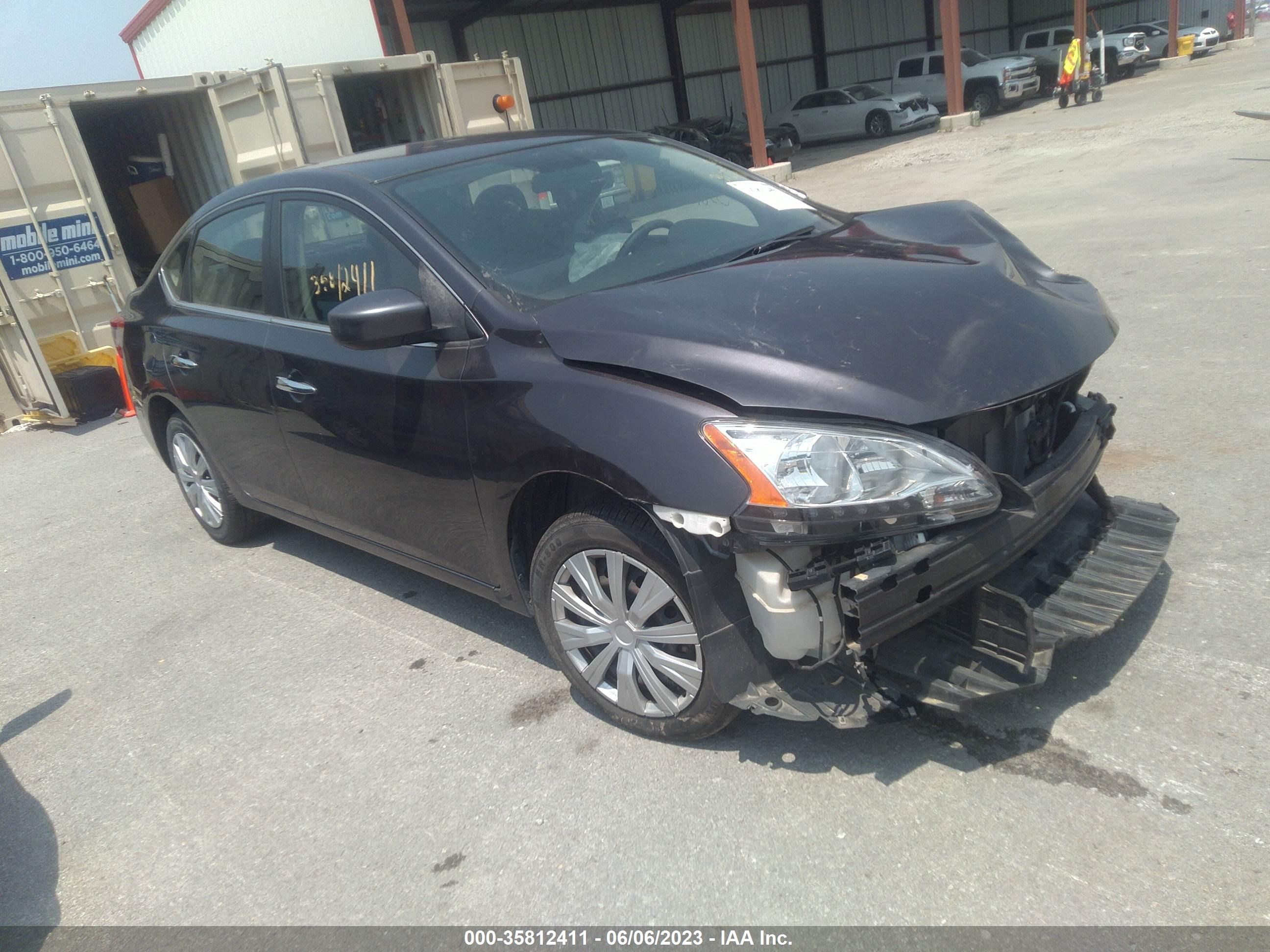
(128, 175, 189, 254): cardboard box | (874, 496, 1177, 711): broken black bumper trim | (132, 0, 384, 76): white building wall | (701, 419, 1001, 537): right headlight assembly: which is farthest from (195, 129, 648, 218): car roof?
(132, 0, 384, 76): white building wall

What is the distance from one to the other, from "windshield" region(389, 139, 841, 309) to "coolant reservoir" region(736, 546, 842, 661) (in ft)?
3.74

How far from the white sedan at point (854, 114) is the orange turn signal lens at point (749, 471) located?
25723 millimetres

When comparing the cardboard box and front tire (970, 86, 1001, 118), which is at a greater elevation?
the cardboard box

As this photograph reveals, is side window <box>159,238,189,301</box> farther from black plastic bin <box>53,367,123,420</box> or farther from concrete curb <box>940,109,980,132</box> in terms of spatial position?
concrete curb <box>940,109,980,132</box>

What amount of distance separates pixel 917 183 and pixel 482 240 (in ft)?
46.3

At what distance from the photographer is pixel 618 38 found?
28297 mm

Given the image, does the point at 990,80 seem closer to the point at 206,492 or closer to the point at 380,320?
the point at 206,492

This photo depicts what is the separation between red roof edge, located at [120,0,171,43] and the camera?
19656 millimetres

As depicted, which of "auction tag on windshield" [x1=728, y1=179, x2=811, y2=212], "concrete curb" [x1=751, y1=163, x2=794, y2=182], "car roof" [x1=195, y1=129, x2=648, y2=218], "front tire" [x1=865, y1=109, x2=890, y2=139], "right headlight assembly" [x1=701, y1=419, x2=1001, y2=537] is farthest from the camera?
"front tire" [x1=865, y1=109, x2=890, y2=139]

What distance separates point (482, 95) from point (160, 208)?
4.23m

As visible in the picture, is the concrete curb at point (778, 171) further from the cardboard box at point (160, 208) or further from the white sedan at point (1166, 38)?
the white sedan at point (1166, 38)

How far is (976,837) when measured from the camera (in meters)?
2.46

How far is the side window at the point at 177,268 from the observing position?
4.81 m

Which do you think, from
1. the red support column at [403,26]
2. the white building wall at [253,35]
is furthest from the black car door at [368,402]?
the red support column at [403,26]
